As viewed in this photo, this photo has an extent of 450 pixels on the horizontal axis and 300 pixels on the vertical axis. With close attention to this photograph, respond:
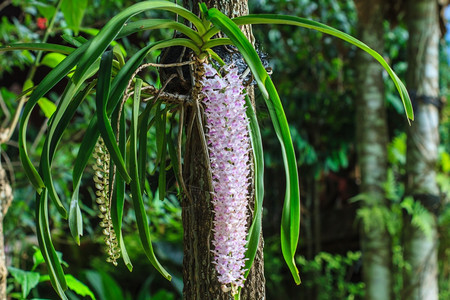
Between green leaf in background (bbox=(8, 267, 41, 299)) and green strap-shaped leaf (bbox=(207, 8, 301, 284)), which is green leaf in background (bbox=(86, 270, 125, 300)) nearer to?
green leaf in background (bbox=(8, 267, 41, 299))

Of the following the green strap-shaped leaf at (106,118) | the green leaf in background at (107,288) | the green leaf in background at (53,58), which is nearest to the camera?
the green strap-shaped leaf at (106,118)

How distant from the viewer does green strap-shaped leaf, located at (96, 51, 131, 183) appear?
0.45 meters

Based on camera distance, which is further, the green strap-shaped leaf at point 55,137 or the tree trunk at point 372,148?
the tree trunk at point 372,148

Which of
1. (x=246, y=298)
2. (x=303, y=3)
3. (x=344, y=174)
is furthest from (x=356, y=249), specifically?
(x=246, y=298)

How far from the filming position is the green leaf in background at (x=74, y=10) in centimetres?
107

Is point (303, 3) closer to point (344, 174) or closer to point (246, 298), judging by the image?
point (344, 174)

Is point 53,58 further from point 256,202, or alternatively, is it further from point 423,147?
point 423,147

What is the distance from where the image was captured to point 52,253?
517mm

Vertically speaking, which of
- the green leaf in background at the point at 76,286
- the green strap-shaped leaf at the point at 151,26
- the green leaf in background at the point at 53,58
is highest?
the green leaf in background at the point at 53,58

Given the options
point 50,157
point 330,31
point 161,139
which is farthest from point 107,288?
point 330,31

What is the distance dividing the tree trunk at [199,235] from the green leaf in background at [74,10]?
0.56 m

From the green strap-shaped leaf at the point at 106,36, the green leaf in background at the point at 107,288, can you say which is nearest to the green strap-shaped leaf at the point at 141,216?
the green strap-shaped leaf at the point at 106,36

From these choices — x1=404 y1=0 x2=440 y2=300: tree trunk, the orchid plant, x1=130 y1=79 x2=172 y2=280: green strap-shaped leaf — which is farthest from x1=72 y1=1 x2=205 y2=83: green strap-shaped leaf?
x1=404 y1=0 x2=440 y2=300: tree trunk

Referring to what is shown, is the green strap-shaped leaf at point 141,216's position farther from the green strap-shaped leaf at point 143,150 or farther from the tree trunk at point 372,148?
the tree trunk at point 372,148
